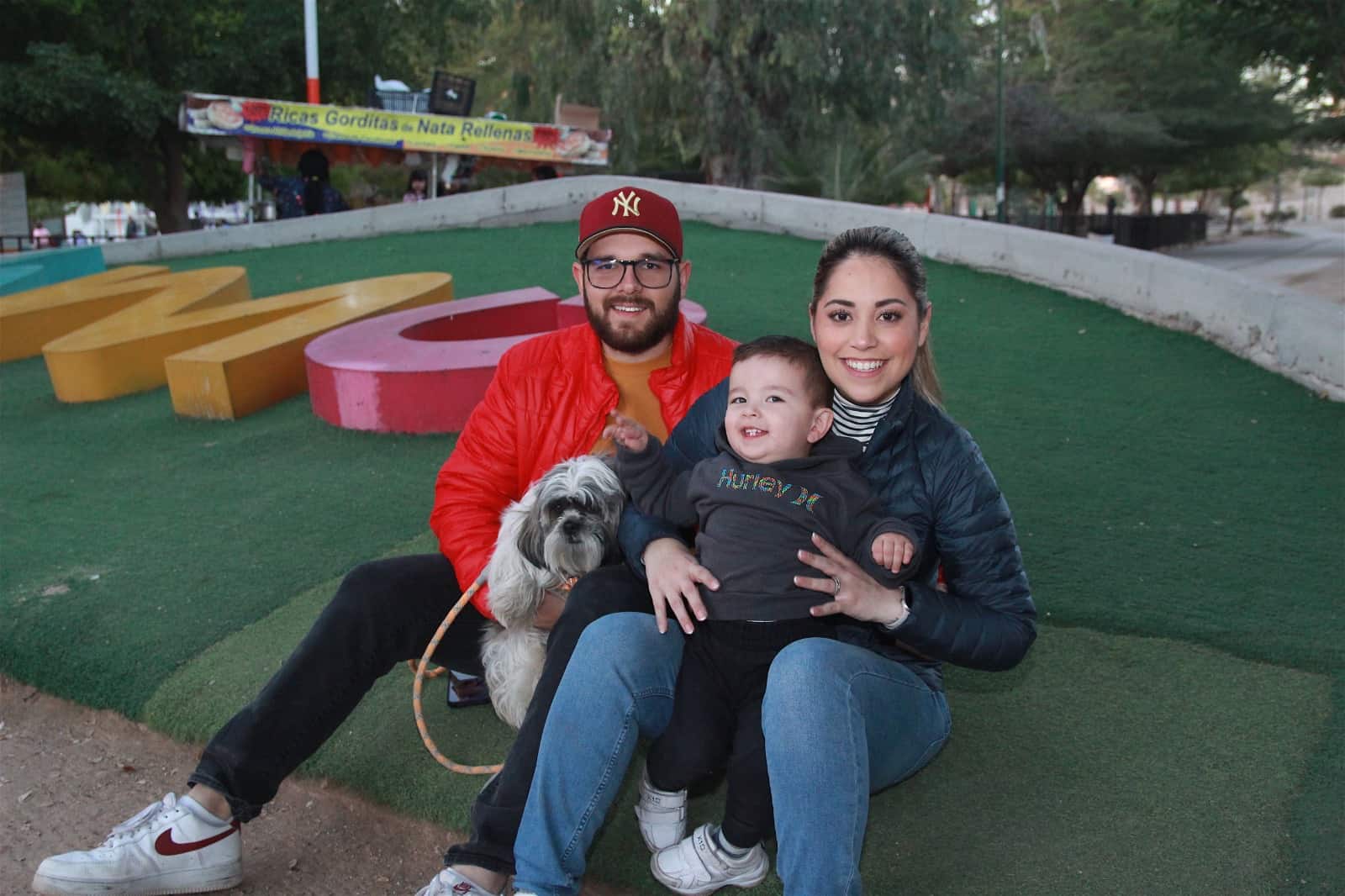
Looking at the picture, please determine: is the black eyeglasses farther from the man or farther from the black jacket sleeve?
the black jacket sleeve

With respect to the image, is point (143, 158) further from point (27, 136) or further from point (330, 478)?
point (330, 478)

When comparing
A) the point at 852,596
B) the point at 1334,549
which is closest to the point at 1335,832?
the point at 852,596

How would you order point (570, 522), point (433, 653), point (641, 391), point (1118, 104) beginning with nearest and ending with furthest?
point (570, 522) < point (433, 653) < point (641, 391) < point (1118, 104)

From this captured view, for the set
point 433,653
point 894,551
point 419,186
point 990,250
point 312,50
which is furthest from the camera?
point 419,186

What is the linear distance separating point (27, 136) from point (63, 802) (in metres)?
28.7

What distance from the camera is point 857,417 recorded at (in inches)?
112

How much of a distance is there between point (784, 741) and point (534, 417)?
5.02ft

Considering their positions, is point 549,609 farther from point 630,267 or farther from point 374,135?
point 374,135

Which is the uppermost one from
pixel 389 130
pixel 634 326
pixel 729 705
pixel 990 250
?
pixel 389 130

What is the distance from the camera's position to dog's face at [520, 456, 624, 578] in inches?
118

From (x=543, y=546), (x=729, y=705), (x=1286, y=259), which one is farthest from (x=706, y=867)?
(x=1286, y=259)

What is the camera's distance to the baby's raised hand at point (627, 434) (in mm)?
2854

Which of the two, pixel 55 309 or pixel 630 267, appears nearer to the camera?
pixel 630 267

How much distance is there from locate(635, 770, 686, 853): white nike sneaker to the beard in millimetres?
1371
